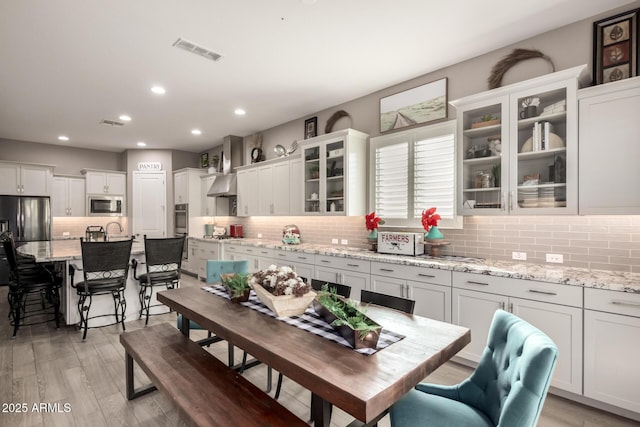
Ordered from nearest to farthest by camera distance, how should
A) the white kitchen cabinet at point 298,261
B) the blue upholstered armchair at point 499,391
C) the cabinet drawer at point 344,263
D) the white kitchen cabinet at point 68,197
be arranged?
the blue upholstered armchair at point 499,391 < the cabinet drawer at point 344,263 < the white kitchen cabinet at point 298,261 < the white kitchen cabinet at point 68,197

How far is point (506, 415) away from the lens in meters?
1.14

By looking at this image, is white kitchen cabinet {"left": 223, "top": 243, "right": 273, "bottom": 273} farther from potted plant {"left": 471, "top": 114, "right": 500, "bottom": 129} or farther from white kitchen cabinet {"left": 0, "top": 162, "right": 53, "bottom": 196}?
white kitchen cabinet {"left": 0, "top": 162, "right": 53, "bottom": 196}

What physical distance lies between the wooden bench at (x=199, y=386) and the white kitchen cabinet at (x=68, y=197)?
6541mm

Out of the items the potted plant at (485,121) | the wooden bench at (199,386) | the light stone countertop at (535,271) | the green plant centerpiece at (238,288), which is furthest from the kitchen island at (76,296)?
the potted plant at (485,121)

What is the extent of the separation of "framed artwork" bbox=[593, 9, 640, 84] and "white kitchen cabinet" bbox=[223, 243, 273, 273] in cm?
428

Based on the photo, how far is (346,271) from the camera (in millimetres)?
3791

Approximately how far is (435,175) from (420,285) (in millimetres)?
1266

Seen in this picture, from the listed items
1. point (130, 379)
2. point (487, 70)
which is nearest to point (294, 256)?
point (130, 379)

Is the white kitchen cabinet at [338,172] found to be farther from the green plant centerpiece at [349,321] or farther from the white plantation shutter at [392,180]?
the green plant centerpiece at [349,321]

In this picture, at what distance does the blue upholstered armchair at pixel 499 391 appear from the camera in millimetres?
1099

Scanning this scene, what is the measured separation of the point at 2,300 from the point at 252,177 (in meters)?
4.48

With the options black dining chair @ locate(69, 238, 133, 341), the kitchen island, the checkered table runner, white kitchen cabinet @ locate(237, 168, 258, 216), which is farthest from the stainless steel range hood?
the checkered table runner

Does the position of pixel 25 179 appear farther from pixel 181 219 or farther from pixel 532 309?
pixel 532 309

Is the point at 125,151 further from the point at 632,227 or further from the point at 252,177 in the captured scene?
the point at 632,227
